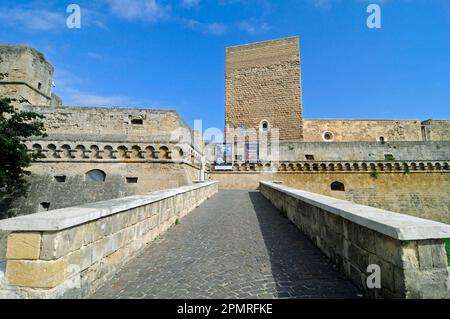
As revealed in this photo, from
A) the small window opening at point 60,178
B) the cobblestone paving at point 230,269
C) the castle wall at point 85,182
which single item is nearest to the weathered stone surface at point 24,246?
the cobblestone paving at point 230,269

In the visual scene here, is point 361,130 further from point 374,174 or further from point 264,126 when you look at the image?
point 264,126

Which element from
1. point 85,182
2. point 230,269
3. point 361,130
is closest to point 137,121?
point 85,182

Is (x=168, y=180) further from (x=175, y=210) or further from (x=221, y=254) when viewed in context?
(x=221, y=254)

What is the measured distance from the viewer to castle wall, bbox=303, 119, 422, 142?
2161cm

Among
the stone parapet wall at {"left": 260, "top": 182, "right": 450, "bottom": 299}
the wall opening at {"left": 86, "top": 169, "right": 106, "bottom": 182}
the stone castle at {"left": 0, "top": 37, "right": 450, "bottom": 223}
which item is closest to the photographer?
the stone parapet wall at {"left": 260, "top": 182, "right": 450, "bottom": 299}

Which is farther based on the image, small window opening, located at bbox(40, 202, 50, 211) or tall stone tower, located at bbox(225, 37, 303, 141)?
tall stone tower, located at bbox(225, 37, 303, 141)

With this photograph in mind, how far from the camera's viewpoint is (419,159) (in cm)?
1777

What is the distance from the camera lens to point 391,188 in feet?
57.7

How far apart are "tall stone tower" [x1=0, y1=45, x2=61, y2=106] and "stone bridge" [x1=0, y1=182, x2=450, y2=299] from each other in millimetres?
13445

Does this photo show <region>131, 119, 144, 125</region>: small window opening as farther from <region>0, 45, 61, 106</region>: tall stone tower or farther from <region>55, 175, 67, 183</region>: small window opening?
<region>0, 45, 61, 106</region>: tall stone tower

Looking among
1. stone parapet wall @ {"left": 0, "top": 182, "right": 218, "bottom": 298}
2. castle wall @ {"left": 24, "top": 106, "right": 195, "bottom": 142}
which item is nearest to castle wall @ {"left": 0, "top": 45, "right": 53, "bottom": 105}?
castle wall @ {"left": 24, "top": 106, "right": 195, "bottom": 142}

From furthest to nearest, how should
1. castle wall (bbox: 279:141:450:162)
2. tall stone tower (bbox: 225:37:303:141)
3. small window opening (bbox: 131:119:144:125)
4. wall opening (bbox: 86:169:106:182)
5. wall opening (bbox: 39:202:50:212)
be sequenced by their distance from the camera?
tall stone tower (bbox: 225:37:303:141), castle wall (bbox: 279:141:450:162), small window opening (bbox: 131:119:144:125), wall opening (bbox: 86:169:106:182), wall opening (bbox: 39:202:50:212)
